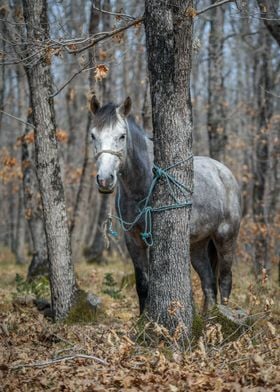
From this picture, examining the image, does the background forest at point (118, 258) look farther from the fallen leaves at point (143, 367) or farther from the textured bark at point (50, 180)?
the textured bark at point (50, 180)

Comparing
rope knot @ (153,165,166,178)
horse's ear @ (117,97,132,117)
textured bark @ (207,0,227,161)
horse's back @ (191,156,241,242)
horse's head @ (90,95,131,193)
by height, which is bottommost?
horse's back @ (191,156,241,242)

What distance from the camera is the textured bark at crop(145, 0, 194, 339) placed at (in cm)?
632

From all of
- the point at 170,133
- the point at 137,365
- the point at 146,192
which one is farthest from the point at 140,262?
the point at 137,365

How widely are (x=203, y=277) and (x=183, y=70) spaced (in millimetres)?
3872

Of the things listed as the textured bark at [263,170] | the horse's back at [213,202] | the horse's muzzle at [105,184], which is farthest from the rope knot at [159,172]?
the textured bark at [263,170]

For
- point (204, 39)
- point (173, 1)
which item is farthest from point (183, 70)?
point (204, 39)

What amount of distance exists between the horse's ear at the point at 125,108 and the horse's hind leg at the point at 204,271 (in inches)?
97.4

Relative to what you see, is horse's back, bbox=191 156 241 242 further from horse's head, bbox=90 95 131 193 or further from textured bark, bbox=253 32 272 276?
textured bark, bbox=253 32 272 276

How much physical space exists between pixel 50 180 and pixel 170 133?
2.52 metres

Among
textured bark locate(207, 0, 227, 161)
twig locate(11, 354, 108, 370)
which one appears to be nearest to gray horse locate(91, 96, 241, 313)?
twig locate(11, 354, 108, 370)

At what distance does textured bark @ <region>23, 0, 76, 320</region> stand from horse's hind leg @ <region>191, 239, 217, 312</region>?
77.2 inches

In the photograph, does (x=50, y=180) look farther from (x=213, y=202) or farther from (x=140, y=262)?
(x=213, y=202)

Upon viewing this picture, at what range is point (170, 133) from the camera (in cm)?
639

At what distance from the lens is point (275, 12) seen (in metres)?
8.11
